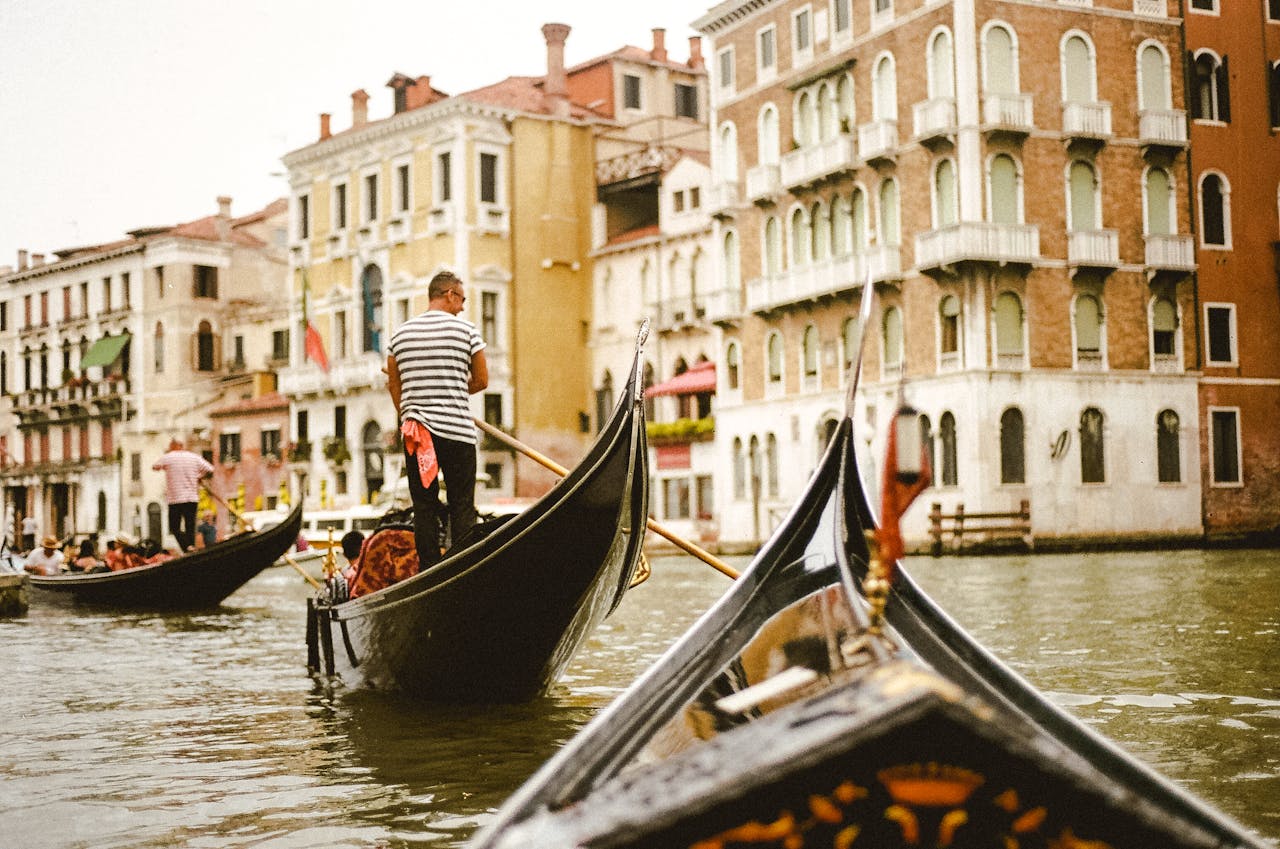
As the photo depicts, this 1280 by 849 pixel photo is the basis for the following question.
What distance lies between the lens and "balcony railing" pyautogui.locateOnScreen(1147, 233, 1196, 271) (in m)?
20.6

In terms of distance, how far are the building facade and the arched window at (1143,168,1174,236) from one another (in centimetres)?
3

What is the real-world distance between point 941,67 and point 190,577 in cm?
1277

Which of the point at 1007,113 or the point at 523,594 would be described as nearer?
the point at 523,594

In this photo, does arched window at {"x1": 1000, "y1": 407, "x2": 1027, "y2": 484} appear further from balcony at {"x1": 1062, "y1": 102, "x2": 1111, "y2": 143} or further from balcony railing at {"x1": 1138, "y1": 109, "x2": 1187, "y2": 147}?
balcony railing at {"x1": 1138, "y1": 109, "x2": 1187, "y2": 147}

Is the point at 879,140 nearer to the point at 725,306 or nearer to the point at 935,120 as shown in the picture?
the point at 935,120

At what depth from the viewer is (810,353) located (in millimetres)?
23031

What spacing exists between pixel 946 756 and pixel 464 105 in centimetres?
2744

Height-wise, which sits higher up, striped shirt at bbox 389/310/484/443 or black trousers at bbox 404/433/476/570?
striped shirt at bbox 389/310/484/443

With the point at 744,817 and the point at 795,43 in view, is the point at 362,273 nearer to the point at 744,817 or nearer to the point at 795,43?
the point at 795,43

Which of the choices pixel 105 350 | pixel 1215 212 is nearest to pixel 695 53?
pixel 1215 212

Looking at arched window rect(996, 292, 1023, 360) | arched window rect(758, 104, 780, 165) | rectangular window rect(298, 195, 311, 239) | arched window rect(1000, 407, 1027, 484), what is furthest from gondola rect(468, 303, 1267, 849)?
rectangular window rect(298, 195, 311, 239)

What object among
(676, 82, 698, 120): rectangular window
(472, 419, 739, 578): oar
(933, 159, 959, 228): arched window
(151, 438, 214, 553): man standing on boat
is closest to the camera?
(472, 419, 739, 578): oar

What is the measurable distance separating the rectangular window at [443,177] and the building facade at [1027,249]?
8839 millimetres

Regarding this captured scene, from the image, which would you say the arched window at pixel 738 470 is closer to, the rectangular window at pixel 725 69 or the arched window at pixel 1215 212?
the rectangular window at pixel 725 69
